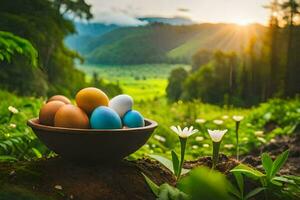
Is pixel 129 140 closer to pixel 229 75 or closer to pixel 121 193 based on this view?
pixel 121 193

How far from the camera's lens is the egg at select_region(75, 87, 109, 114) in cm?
289

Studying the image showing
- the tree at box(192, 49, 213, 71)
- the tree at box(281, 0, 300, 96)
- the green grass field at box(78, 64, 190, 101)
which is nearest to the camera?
the tree at box(281, 0, 300, 96)

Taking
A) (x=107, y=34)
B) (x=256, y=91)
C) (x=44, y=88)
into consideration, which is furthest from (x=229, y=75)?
(x=107, y=34)

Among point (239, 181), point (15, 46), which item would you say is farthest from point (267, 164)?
point (15, 46)

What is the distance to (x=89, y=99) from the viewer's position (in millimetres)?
2896

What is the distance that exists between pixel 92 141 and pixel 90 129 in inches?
2.4

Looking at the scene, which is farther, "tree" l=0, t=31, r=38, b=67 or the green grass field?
the green grass field

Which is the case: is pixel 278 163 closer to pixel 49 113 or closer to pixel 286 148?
pixel 49 113

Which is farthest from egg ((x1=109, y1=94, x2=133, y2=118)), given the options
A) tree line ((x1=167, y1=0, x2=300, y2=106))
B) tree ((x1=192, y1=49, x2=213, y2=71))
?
tree ((x1=192, y1=49, x2=213, y2=71))

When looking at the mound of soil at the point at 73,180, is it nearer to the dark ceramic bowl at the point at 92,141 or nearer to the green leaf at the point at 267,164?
the dark ceramic bowl at the point at 92,141

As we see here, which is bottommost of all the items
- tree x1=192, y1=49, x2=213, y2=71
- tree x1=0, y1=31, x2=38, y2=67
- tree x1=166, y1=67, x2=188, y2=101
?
tree x1=166, y1=67, x2=188, y2=101

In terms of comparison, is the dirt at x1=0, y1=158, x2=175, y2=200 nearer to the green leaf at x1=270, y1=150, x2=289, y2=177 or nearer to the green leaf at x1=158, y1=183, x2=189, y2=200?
the green leaf at x1=158, y1=183, x2=189, y2=200

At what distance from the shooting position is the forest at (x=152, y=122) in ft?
8.79

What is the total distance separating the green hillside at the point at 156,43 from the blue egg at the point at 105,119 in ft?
139
